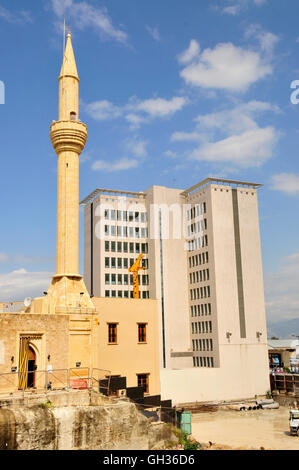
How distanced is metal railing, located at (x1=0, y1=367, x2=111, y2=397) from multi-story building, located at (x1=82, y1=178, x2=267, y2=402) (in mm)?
40169

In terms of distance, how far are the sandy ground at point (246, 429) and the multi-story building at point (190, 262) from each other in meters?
12.7

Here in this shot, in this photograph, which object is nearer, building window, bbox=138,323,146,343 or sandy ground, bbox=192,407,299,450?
sandy ground, bbox=192,407,299,450

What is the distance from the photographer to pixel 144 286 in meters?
78.2

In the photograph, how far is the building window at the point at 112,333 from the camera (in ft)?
125

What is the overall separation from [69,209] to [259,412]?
127 feet

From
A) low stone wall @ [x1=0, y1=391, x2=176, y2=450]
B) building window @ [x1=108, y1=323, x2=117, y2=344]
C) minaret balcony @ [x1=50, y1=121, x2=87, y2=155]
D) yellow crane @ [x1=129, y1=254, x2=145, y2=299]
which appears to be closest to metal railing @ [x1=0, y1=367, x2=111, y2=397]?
low stone wall @ [x1=0, y1=391, x2=176, y2=450]

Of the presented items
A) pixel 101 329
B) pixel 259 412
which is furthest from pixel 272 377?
pixel 101 329

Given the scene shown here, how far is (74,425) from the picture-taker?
20.7 m

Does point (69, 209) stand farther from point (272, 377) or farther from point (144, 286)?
point (272, 377)

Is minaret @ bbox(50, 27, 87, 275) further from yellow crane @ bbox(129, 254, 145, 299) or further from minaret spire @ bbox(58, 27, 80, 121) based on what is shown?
yellow crane @ bbox(129, 254, 145, 299)

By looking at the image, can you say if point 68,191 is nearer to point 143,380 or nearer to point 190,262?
point 143,380

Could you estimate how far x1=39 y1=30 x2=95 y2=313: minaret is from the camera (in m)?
32.5

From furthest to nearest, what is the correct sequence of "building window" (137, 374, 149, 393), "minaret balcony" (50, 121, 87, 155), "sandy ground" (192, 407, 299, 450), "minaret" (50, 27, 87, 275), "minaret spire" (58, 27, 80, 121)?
"building window" (137, 374, 149, 393) → "sandy ground" (192, 407, 299, 450) → "minaret spire" (58, 27, 80, 121) → "minaret balcony" (50, 121, 87, 155) → "minaret" (50, 27, 87, 275)

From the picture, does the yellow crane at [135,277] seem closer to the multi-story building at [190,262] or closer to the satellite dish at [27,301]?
the multi-story building at [190,262]
